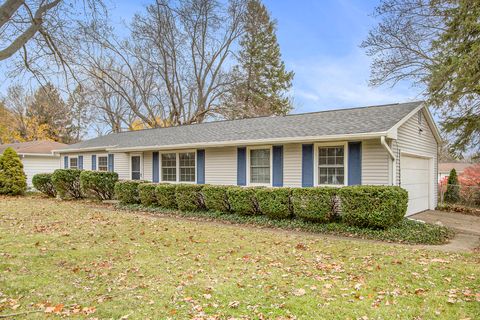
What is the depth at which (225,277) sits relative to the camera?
16.8 feet

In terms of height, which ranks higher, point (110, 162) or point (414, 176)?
point (110, 162)

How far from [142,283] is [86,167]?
1574 centimetres

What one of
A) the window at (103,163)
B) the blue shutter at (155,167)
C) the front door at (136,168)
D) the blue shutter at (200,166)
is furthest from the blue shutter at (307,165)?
the window at (103,163)

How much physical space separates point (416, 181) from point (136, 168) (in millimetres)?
11912

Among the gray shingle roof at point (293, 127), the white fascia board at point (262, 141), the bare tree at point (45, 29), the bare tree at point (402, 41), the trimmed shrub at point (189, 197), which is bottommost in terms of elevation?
the trimmed shrub at point (189, 197)

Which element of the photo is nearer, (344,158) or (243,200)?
(344,158)

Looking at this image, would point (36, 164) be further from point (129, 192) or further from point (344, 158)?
point (344, 158)

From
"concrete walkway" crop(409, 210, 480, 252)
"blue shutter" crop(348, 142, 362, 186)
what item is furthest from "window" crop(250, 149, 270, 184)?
"concrete walkway" crop(409, 210, 480, 252)

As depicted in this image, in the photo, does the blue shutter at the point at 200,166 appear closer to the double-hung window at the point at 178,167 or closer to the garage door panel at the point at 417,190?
the double-hung window at the point at 178,167

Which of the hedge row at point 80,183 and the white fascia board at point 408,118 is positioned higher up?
the white fascia board at point 408,118

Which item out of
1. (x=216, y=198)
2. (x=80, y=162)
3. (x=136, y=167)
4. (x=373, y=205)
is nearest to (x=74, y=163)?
(x=80, y=162)

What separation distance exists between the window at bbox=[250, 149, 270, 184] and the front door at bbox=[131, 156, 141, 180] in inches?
250

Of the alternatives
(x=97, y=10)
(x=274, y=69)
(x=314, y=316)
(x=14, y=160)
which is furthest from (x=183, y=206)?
(x=274, y=69)

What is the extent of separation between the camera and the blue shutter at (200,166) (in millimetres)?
13266
